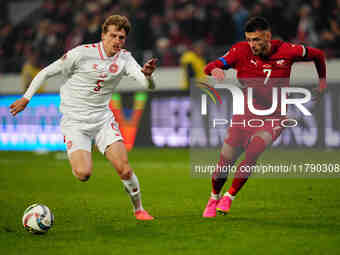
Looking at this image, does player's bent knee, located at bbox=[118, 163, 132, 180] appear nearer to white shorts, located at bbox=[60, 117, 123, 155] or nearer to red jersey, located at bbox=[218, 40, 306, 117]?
white shorts, located at bbox=[60, 117, 123, 155]

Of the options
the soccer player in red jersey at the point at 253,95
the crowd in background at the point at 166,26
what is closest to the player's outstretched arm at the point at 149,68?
the soccer player in red jersey at the point at 253,95

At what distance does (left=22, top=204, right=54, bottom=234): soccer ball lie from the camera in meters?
6.10

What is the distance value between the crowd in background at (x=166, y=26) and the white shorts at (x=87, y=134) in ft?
29.5

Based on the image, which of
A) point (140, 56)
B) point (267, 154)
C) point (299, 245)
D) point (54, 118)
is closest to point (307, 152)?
point (267, 154)

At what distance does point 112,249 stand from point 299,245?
158 centimetres

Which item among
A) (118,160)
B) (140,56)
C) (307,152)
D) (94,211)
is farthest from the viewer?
(140,56)

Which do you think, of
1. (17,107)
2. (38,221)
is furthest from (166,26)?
(38,221)

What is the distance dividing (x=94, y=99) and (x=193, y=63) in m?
9.64

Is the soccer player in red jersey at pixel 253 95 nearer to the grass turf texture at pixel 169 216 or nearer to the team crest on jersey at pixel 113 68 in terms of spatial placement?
the grass turf texture at pixel 169 216

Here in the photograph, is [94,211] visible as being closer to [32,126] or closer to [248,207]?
[248,207]

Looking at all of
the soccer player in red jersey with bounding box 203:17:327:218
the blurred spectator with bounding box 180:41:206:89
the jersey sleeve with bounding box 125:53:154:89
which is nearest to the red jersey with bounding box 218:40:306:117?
the soccer player in red jersey with bounding box 203:17:327:218

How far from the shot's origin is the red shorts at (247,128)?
7039 millimetres

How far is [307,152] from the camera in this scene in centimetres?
1376

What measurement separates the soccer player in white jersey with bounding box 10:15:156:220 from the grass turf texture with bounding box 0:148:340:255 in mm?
639
